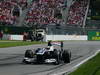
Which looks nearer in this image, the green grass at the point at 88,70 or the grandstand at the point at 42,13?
the green grass at the point at 88,70

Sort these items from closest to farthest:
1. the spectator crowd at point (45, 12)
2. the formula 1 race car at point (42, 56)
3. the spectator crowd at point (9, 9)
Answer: the formula 1 race car at point (42, 56), the spectator crowd at point (9, 9), the spectator crowd at point (45, 12)

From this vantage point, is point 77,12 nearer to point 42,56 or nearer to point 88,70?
point 42,56

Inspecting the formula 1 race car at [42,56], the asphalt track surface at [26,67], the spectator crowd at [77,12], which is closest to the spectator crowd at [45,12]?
the spectator crowd at [77,12]

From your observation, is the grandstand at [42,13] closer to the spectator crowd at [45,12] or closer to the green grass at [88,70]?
the spectator crowd at [45,12]

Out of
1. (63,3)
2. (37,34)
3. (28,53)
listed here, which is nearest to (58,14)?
(63,3)

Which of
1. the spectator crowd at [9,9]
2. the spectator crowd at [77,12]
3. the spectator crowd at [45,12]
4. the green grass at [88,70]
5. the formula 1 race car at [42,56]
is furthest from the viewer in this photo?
the spectator crowd at [77,12]

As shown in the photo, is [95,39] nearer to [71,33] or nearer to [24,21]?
[71,33]

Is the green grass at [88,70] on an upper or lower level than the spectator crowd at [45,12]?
lower

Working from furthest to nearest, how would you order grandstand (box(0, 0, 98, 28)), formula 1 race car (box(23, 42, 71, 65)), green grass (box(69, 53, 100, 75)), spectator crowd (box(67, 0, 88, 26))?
spectator crowd (box(67, 0, 88, 26)) < grandstand (box(0, 0, 98, 28)) < formula 1 race car (box(23, 42, 71, 65)) < green grass (box(69, 53, 100, 75))

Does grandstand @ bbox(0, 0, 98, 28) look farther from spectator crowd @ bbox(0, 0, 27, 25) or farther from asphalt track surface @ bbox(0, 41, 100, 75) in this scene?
asphalt track surface @ bbox(0, 41, 100, 75)

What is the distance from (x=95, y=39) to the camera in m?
55.6

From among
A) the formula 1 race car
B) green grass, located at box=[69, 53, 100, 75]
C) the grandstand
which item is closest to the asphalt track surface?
the formula 1 race car

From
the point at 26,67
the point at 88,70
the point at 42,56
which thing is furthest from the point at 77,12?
the point at 88,70

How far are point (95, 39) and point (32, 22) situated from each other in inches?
417
